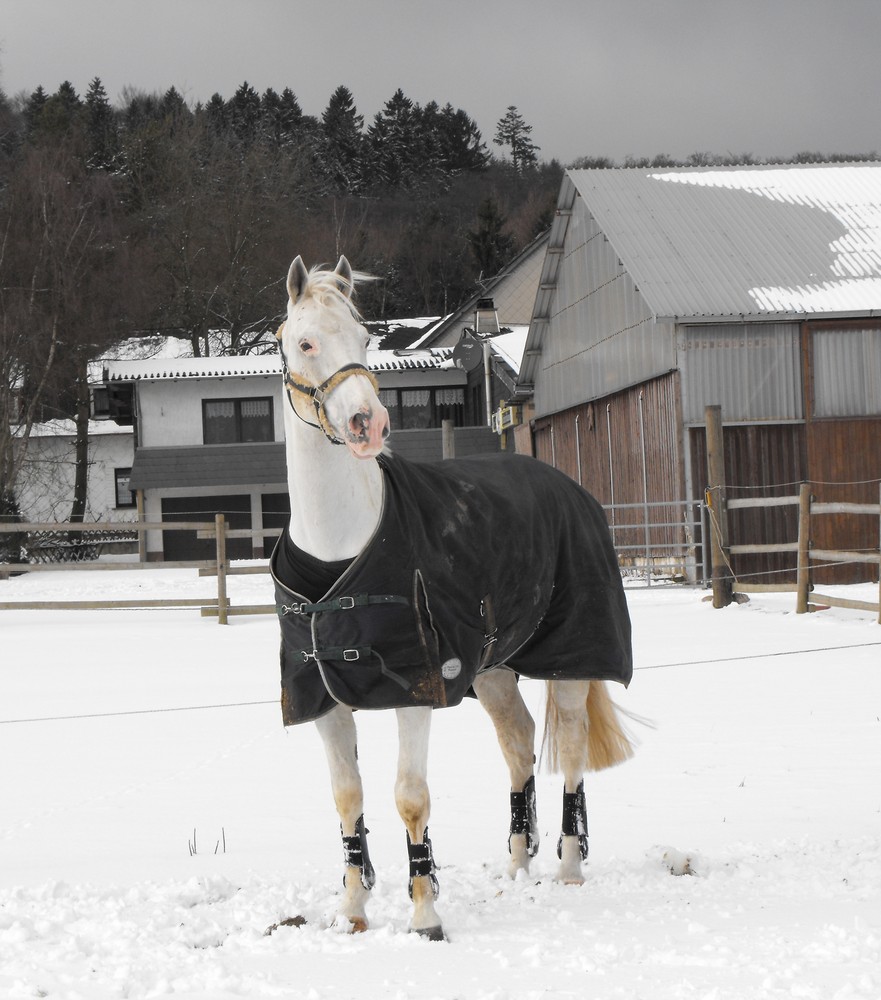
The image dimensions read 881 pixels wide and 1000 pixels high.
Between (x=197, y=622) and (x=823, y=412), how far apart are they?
9797mm

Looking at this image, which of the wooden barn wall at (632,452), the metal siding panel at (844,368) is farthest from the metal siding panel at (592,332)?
the metal siding panel at (844,368)

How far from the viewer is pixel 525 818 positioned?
14.1 ft

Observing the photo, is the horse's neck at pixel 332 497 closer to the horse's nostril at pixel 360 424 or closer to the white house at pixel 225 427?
the horse's nostril at pixel 360 424

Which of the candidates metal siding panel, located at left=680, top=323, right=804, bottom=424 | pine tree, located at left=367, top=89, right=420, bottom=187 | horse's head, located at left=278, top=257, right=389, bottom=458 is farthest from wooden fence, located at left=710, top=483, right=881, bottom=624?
pine tree, located at left=367, top=89, right=420, bottom=187

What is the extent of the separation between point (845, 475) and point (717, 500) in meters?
4.55

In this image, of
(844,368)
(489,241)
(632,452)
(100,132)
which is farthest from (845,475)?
(100,132)

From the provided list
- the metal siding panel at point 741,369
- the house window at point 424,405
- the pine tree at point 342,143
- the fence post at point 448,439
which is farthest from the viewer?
the pine tree at point 342,143

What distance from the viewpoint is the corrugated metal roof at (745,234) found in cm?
1833

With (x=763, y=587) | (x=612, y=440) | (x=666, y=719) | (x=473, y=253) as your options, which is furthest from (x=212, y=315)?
(x=666, y=719)

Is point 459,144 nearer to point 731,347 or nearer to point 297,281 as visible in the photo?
point 731,347

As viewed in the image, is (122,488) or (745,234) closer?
(745,234)

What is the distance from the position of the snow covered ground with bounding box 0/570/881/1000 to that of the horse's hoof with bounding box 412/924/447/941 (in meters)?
0.04

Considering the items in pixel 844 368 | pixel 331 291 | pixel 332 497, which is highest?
pixel 844 368

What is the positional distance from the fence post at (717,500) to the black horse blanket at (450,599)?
1044 cm
